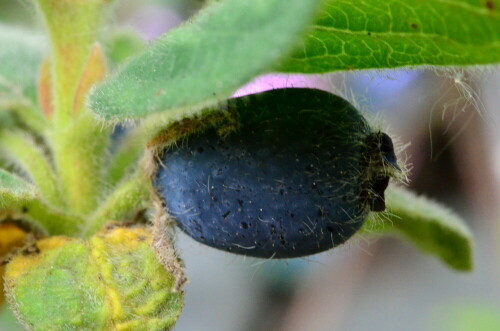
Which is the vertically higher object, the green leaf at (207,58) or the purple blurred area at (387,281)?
the green leaf at (207,58)

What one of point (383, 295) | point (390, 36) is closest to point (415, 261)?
point (383, 295)

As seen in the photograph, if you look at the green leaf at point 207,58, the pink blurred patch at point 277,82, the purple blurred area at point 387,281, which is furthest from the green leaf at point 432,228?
the purple blurred area at point 387,281

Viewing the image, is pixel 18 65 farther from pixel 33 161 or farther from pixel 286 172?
pixel 286 172

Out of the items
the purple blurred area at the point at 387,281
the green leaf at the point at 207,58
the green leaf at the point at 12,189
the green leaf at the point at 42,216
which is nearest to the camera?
the green leaf at the point at 207,58

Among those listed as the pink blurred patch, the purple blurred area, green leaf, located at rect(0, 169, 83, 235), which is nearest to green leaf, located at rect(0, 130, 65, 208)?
green leaf, located at rect(0, 169, 83, 235)

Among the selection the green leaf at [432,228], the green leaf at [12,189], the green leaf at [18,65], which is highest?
the green leaf at [12,189]

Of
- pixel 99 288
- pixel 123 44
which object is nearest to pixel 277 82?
pixel 99 288

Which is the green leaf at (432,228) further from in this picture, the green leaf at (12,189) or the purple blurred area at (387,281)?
the purple blurred area at (387,281)
